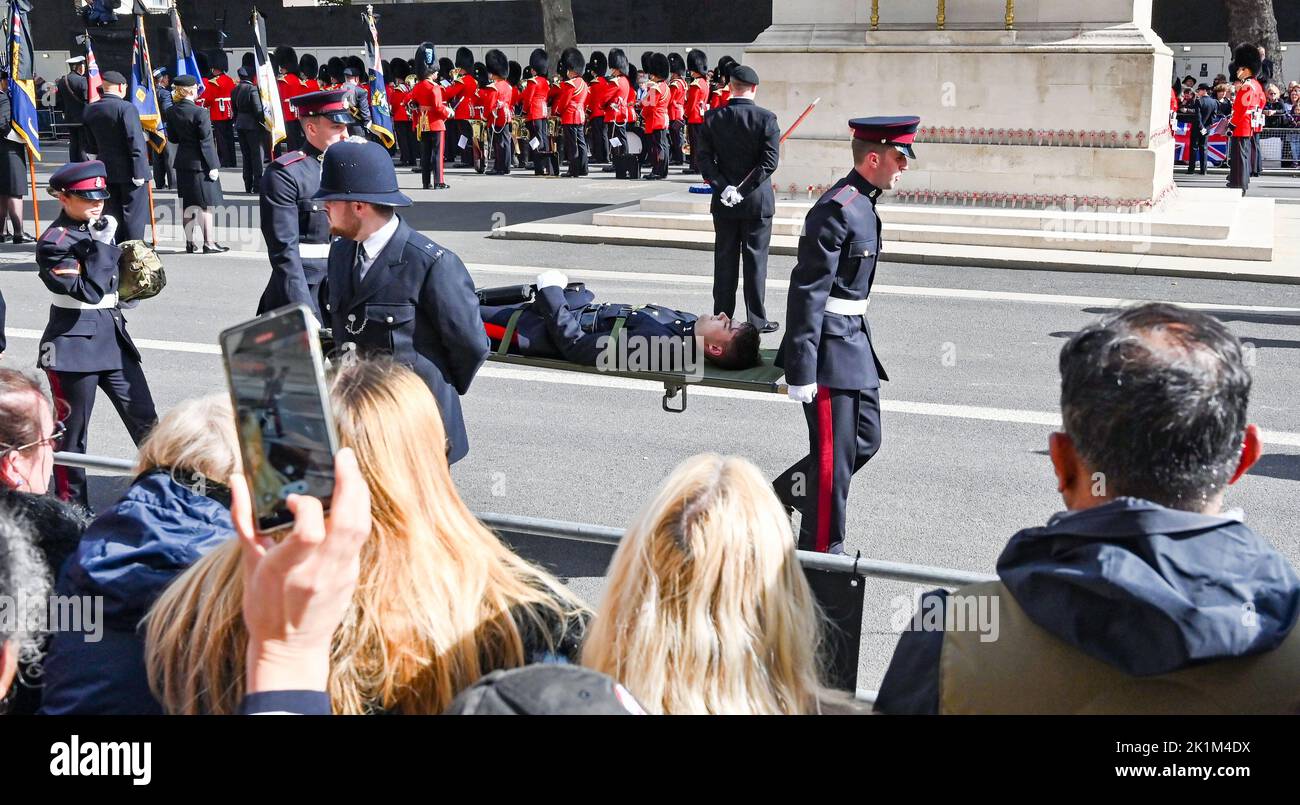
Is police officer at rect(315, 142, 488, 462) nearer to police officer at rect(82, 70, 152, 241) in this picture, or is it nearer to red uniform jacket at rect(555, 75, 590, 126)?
police officer at rect(82, 70, 152, 241)

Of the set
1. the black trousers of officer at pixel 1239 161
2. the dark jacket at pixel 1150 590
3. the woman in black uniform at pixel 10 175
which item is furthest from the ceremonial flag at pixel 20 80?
the black trousers of officer at pixel 1239 161

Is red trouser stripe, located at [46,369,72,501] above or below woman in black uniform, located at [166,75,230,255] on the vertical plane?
below

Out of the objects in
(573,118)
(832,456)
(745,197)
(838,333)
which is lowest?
(832,456)

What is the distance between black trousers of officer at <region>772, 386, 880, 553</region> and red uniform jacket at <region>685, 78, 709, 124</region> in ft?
60.2

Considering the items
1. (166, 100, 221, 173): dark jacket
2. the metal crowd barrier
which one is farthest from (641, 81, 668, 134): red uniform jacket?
the metal crowd barrier

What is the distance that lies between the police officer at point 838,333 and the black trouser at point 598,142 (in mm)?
19810

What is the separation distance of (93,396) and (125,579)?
13.0 feet

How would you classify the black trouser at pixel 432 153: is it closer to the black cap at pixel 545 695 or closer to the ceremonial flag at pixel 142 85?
the ceremonial flag at pixel 142 85

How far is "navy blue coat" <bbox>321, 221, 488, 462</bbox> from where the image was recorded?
4.80 m

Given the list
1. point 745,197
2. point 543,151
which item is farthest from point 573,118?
point 745,197

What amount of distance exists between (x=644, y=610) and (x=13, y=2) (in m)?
15.5

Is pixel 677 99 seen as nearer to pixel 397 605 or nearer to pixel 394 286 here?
pixel 394 286

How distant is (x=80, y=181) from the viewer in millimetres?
6566
